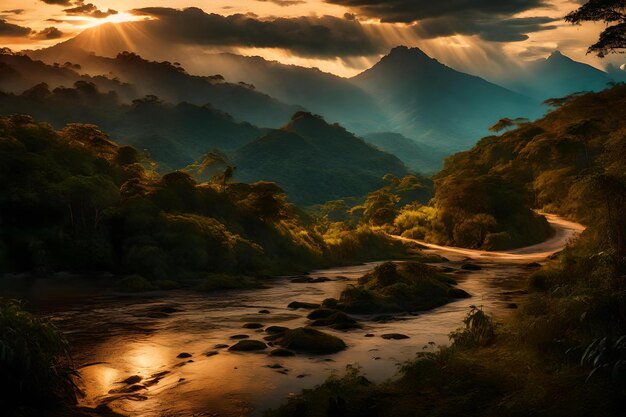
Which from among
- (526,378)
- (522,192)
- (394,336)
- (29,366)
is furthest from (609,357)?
(522,192)

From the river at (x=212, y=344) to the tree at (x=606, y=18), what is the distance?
18.1 metres

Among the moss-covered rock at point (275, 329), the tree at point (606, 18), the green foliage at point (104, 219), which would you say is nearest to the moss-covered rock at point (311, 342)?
the moss-covered rock at point (275, 329)

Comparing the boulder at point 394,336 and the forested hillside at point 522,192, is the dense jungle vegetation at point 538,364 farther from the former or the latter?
the forested hillside at point 522,192

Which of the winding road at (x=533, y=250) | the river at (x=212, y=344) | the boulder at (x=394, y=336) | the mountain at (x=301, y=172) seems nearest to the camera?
the river at (x=212, y=344)

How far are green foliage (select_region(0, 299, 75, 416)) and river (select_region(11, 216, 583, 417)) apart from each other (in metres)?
1.17

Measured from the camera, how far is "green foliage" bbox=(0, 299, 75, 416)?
12.8 m

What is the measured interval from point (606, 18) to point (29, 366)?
4144 cm

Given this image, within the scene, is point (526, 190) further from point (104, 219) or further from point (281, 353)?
point (281, 353)

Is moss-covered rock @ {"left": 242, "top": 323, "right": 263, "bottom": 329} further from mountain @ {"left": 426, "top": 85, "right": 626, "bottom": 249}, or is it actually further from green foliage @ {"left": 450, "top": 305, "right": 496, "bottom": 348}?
mountain @ {"left": 426, "top": 85, "right": 626, "bottom": 249}

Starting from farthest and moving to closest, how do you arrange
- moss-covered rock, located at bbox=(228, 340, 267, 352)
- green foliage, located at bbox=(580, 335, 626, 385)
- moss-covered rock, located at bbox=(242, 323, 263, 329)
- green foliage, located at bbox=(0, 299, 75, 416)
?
1. moss-covered rock, located at bbox=(242, 323, 263, 329)
2. moss-covered rock, located at bbox=(228, 340, 267, 352)
3. green foliage, located at bbox=(0, 299, 75, 416)
4. green foliage, located at bbox=(580, 335, 626, 385)

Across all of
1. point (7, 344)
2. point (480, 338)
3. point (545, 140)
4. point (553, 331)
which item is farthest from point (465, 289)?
point (545, 140)

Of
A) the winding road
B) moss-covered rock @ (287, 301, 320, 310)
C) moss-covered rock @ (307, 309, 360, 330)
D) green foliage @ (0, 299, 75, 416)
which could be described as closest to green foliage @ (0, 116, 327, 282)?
moss-covered rock @ (287, 301, 320, 310)

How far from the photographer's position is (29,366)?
12.9 metres

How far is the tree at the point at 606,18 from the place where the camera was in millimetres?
40500
